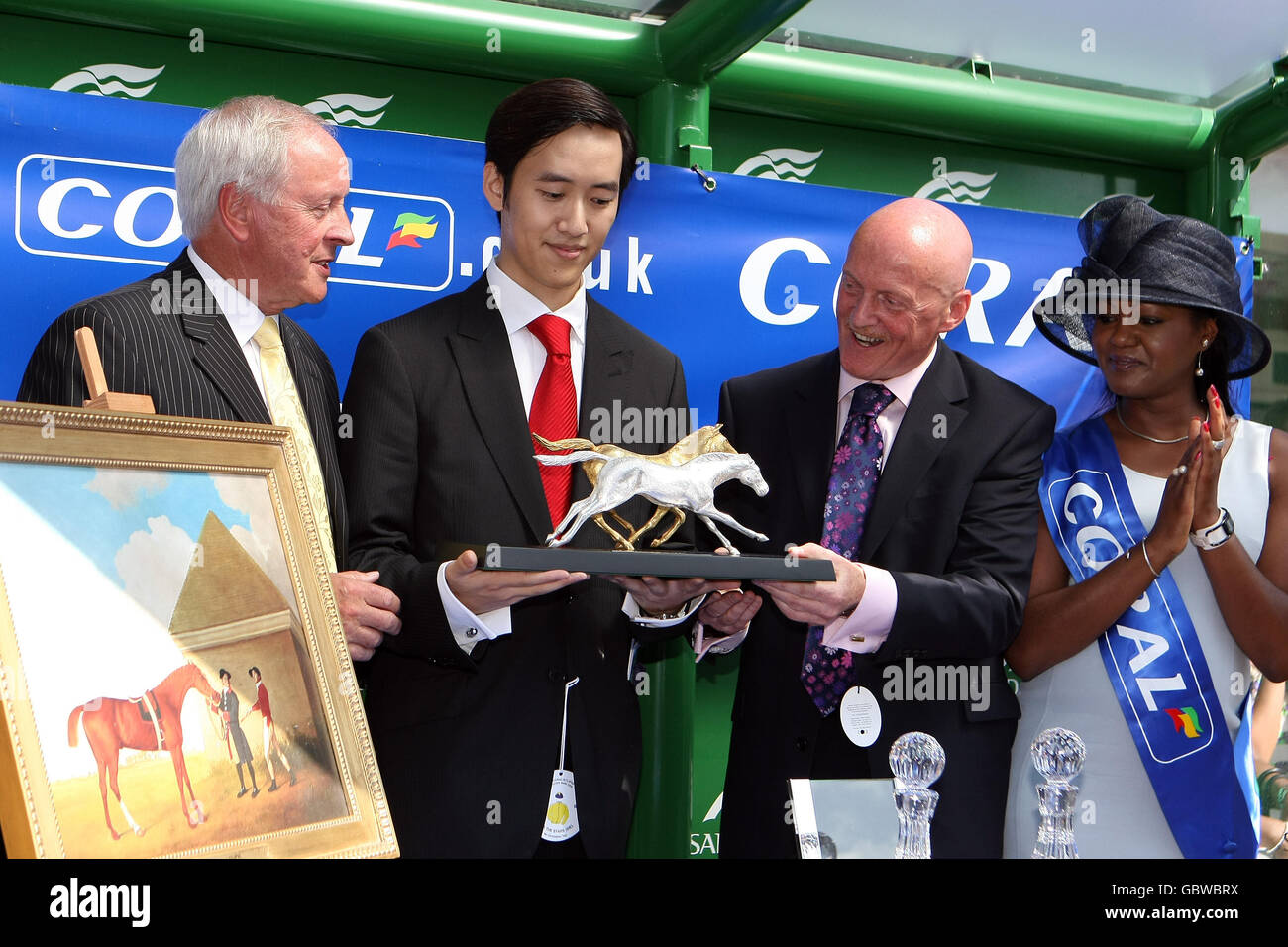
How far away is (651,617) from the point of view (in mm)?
2277

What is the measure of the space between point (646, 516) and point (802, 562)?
1.62 ft

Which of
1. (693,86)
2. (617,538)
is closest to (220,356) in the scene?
(617,538)

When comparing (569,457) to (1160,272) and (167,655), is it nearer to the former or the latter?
(167,655)

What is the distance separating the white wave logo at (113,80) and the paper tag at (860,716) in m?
2.39

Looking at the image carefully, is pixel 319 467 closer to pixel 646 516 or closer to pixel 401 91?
pixel 646 516

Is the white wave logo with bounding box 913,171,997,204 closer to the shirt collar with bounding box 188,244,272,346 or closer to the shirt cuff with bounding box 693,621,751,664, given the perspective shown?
the shirt cuff with bounding box 693,621,751,664

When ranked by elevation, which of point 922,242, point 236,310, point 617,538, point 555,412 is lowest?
point 617,538

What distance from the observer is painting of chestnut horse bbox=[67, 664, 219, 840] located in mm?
1343

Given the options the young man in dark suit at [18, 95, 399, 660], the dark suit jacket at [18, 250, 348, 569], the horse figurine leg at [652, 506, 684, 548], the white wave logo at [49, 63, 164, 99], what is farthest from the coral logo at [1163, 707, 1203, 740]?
the white wave logo at [49, 63, 164, 99]

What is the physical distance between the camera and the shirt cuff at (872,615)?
216 centimetres

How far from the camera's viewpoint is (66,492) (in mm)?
1458

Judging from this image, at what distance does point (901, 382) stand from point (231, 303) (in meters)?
1.31

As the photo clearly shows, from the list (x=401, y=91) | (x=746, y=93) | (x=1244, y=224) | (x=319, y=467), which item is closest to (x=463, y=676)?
(x=319, y=467)

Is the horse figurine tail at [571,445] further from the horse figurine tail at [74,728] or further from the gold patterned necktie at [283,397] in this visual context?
the horse figurine tail at [74,728]
